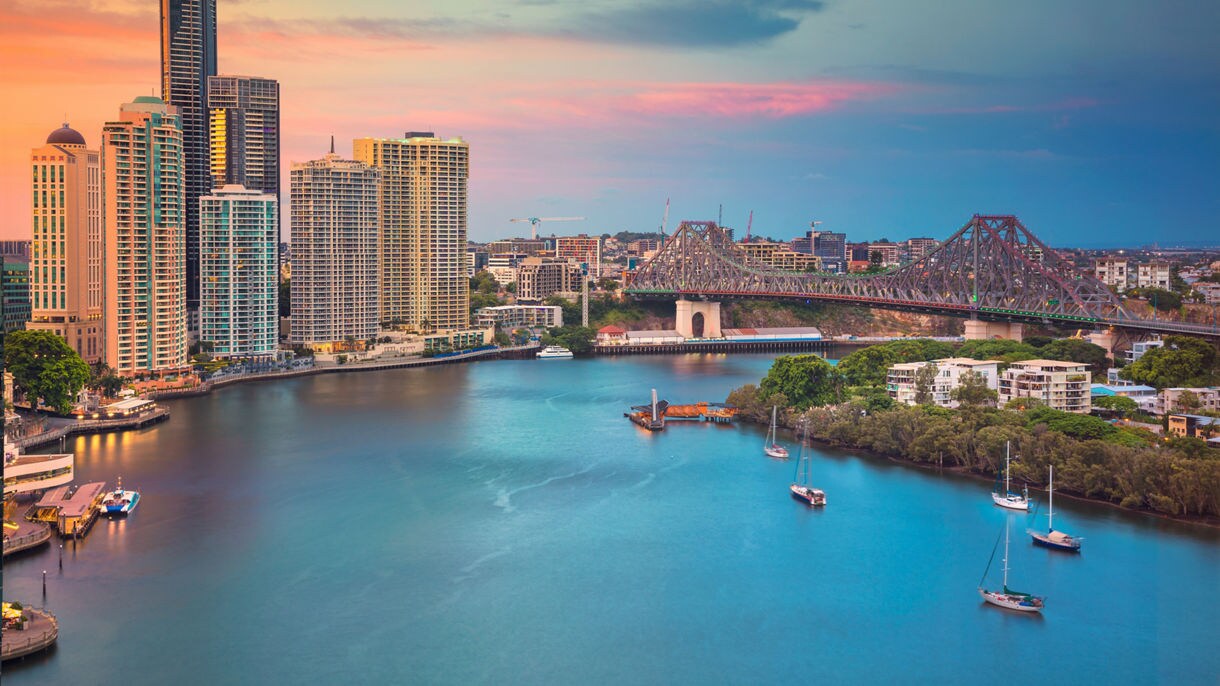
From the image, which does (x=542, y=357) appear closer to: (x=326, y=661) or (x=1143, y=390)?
(x=1143, y=390)

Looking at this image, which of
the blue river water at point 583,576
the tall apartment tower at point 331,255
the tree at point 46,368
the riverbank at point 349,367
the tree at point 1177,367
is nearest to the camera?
the blue river water at point 583,576

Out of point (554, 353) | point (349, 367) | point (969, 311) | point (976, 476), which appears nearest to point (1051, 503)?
point (976, 476)

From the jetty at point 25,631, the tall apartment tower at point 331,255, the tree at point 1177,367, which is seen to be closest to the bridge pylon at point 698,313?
the tall apartment tower at point 331,255

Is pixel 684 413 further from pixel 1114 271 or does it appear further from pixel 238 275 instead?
pixel 1114 271

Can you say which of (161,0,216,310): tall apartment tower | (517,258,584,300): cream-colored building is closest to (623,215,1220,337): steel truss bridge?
(517,258,584,300): cream-colored building

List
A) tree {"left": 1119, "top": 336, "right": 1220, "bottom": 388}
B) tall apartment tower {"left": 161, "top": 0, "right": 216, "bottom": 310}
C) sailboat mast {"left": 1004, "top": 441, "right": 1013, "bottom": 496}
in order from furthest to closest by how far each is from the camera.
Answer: tall apartment tower {"left": 161, "top": 0, "right": 216, "bottom": 310} < tree {"left": 1119, "top": 336, "right": 1220, "bottom": 388} < sailboat mast {"left": 1004, "top": 441, "right": 1013, "bottom": 496}

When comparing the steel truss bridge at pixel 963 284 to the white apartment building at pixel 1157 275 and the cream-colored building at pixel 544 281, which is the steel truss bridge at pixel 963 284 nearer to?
the cream-colored building at pixel 544 281

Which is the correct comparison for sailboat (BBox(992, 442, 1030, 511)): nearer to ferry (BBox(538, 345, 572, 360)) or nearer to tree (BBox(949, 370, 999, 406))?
tree (BBox(949, 370, 999, 406))
